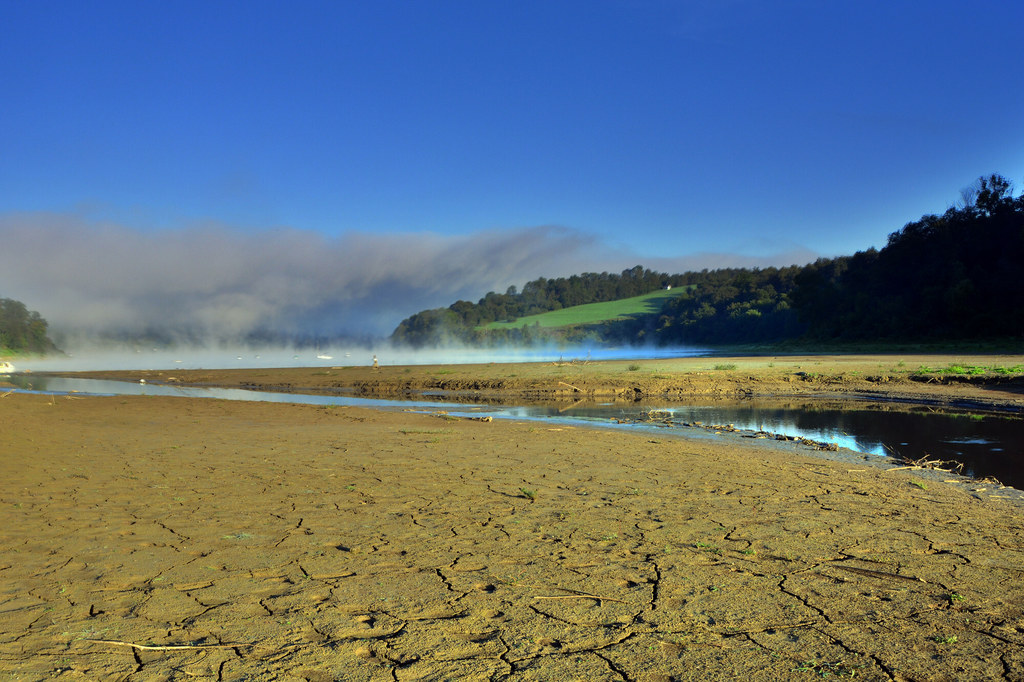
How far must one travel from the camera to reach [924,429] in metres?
15.4

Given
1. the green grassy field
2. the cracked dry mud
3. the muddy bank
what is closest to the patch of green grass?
the muddy bank

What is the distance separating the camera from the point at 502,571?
5000 millimetres

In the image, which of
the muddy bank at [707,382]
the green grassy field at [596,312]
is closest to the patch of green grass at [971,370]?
the muddy bank at [707,382]

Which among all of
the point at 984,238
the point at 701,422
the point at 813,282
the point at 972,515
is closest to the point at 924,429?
the point at 701,422

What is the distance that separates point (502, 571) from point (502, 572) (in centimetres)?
2

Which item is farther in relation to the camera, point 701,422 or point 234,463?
point 701,422

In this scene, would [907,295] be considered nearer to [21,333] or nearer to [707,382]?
[707,382]

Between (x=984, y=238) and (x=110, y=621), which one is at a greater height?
(x=984, y=238)

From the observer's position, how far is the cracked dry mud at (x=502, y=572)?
11.8ft

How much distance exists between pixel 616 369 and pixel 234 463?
26.6 metres

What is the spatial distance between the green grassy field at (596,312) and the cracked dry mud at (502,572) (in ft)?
330

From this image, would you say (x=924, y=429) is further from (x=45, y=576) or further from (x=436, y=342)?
(x=436, y=342)

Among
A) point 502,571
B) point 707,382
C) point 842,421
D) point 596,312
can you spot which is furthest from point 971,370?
point 596,312

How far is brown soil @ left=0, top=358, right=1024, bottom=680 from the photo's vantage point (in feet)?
11.8
